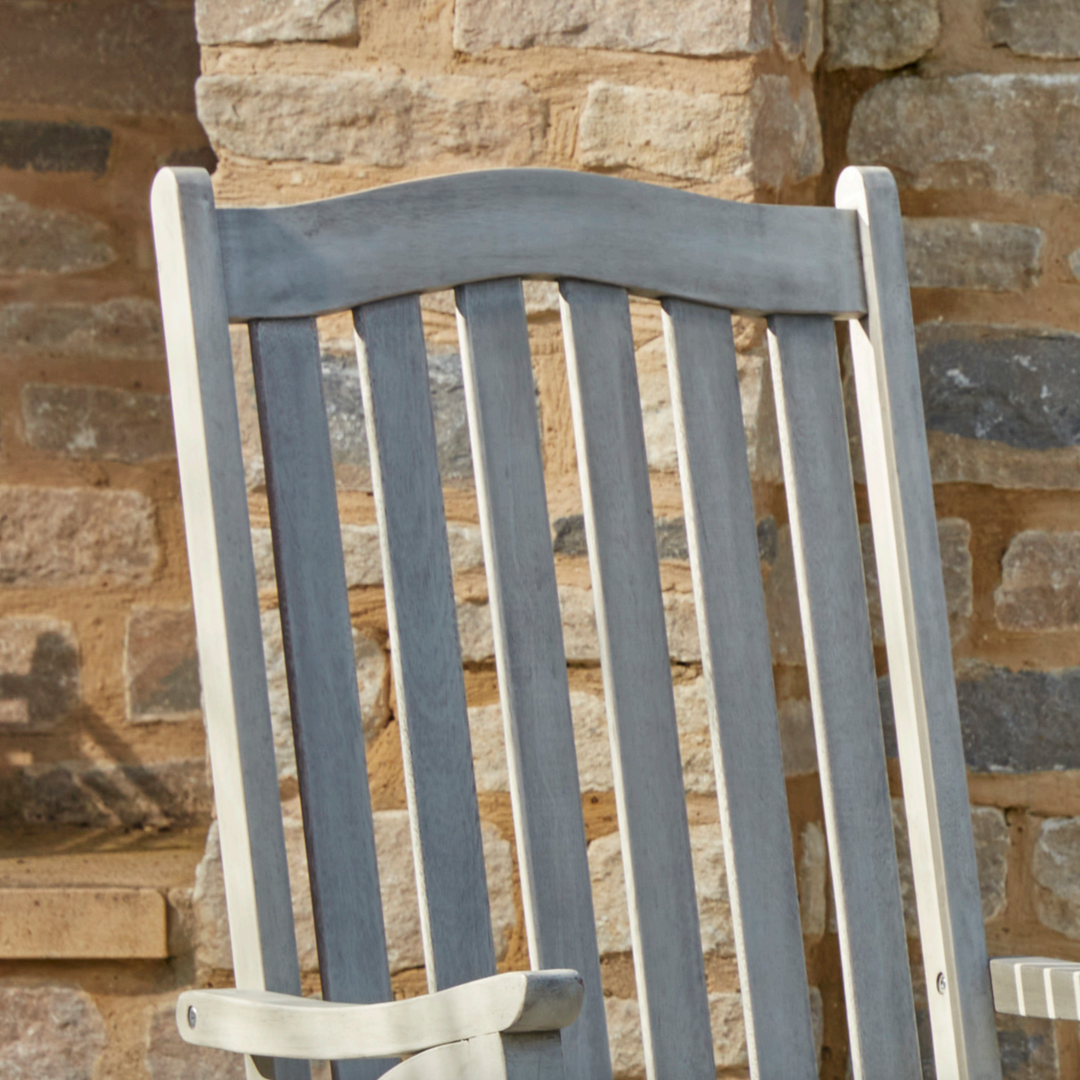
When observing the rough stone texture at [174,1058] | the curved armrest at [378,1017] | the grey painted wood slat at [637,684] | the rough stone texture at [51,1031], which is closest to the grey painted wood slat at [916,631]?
the grey painted wood slat at [637,684]

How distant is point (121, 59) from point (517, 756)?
1.52 m

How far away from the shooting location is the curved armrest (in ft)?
1.93

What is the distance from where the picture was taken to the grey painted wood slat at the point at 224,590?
0.77 meters

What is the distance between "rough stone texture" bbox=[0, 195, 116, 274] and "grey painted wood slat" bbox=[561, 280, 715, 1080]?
1255 millimetres

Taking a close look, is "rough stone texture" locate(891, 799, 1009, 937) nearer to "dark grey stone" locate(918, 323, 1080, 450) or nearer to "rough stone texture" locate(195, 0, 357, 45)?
"dark grey stone" locate(918, 323, 1080, 450)

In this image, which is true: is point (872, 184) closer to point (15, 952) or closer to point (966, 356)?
point (966, 356)

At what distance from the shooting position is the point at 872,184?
3.16 ft

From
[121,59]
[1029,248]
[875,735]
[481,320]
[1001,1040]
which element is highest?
[121,59]

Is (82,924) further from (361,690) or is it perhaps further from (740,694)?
(740,694)

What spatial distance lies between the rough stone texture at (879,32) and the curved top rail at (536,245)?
22.8 inches

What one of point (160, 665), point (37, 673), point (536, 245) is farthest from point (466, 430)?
point (37, 673)

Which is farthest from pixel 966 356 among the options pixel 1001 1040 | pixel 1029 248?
pixel 1001 1040

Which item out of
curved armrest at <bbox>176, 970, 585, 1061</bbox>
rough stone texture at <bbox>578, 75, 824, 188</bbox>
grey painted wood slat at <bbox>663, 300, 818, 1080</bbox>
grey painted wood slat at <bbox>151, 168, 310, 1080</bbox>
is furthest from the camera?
rough stone texture at <bbox>578, 75, 824, 188</bbox>

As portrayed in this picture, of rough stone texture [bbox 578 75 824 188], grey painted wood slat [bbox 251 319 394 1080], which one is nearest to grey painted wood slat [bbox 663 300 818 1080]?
grey painted wood slat [bbox 251 319 394 1080]
